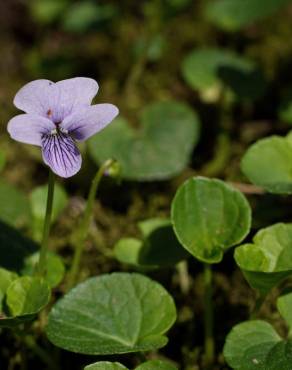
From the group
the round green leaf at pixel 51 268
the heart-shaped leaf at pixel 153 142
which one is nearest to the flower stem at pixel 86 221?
the round green leaf at pixel 51 268

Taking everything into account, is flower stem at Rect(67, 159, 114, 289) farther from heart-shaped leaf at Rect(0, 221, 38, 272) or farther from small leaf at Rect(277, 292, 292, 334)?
small leaf at Rect(277, 292, 292, 334)

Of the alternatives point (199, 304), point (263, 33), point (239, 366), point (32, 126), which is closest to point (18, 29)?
Answer: point (263, 33)

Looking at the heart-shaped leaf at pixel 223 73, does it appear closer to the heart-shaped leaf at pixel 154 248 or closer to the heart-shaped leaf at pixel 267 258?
the heart-shaped leaf at pixel 154 248

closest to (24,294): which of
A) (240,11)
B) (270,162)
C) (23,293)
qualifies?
(23,293)

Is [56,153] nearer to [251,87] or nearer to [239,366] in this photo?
[239,366]

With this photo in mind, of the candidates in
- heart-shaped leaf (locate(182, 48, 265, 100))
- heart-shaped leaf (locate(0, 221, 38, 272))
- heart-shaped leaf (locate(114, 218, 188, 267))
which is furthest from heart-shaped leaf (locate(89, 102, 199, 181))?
heart-shaped leaf (locate(0, 221, 38, 272))

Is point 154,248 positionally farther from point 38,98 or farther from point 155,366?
point 38,98
